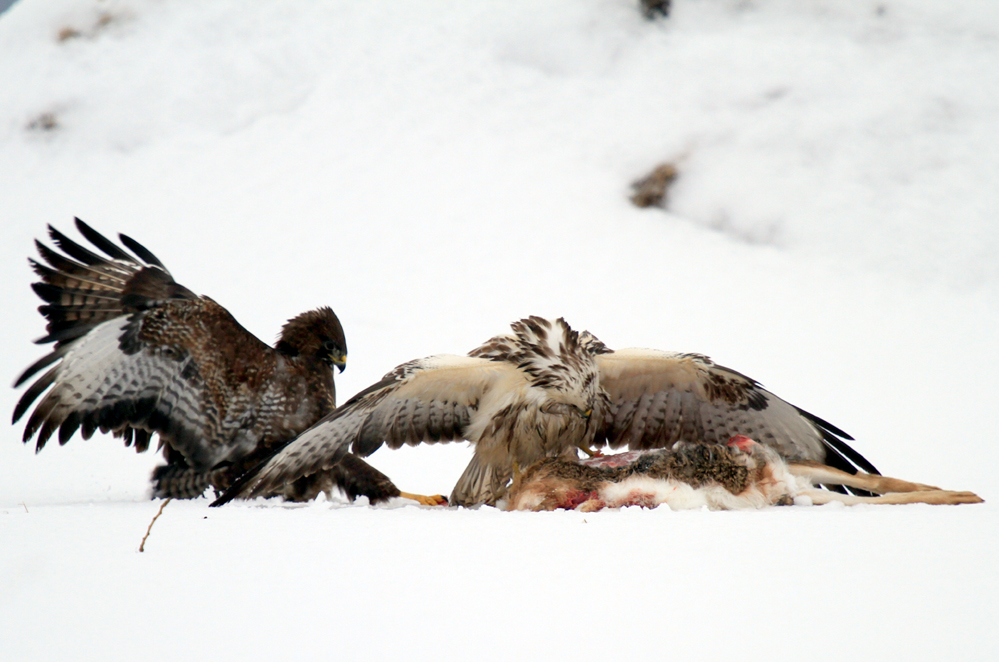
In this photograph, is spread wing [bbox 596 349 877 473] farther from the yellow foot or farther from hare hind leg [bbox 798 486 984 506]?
the yellow foot

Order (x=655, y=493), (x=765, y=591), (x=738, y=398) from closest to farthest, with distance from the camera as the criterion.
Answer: (x=765, y=591), (x=655, y=493), (x=738, y=398)

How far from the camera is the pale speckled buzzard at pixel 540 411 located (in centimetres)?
388

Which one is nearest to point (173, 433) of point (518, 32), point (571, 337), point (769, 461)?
point (571, 337)

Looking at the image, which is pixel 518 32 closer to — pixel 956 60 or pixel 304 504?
pixel 956 60

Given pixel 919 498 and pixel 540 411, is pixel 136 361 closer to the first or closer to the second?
pixel 540 411

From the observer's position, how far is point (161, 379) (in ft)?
13.5

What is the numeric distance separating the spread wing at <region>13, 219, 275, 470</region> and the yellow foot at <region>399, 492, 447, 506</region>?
94 cm

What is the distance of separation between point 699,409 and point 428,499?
164cm

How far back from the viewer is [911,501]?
322cm

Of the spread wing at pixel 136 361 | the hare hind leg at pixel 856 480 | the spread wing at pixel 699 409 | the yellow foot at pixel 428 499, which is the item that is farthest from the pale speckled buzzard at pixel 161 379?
the hare hind leg at pixel 856 480

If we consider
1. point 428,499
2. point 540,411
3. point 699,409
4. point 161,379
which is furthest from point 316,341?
point 699,409

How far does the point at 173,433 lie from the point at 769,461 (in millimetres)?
3157

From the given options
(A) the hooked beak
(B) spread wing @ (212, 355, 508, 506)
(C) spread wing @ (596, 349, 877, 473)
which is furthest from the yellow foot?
(C) spread wing @ (596, 349, 877, 473)

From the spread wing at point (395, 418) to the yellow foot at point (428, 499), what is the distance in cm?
32
